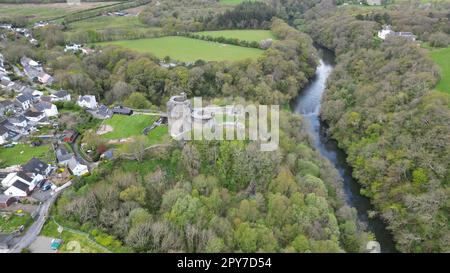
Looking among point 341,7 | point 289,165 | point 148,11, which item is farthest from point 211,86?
point 341,7

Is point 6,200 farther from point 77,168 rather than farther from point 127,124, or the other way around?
point 127,124

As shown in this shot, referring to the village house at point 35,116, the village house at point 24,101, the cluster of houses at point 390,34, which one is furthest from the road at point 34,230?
the cluster of houses at point 390,34

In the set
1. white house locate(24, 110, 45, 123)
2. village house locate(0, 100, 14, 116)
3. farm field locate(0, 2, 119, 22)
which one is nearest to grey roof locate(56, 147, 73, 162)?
white house locate(24, 110, 45, 123)

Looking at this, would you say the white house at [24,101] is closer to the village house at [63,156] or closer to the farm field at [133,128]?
the farm field at [133,128]

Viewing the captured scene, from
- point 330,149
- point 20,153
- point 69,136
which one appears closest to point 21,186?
point 20,153

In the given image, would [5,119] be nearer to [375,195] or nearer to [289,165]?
[289,165]

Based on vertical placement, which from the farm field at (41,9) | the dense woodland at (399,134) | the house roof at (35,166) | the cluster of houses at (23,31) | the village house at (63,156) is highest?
the farm field at (41,9)

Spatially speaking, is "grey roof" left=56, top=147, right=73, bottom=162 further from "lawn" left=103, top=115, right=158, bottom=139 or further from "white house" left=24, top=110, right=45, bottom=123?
"white house" left=24, top=110, right=45, bottom=123
